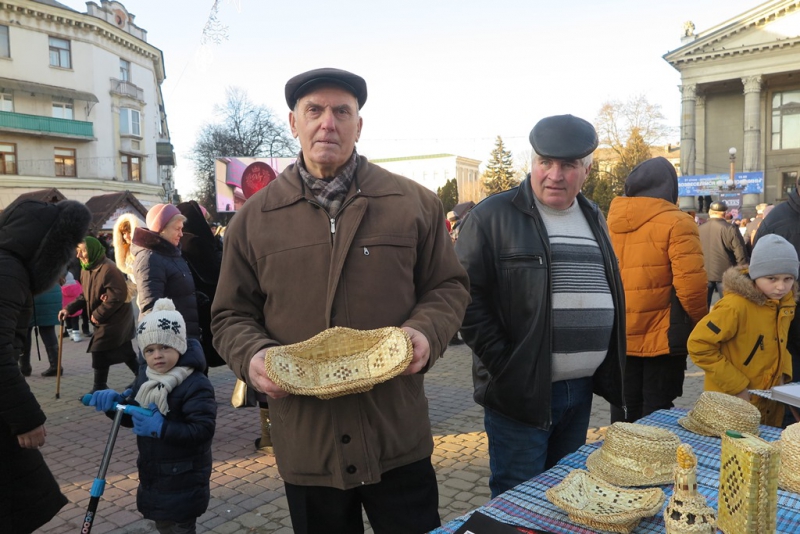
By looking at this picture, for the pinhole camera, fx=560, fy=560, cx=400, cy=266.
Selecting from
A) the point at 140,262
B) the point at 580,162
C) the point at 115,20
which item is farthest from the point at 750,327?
the point at 115,20

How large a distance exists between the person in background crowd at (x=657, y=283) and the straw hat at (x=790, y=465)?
1833mm

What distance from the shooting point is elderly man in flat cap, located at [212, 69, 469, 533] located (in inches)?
74.0

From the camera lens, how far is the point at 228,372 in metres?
8.20

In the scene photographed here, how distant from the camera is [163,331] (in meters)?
3.15

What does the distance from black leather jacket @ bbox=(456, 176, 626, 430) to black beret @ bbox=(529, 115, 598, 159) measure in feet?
0.83

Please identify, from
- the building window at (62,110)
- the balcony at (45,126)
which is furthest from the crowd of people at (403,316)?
the building window at (62,110)

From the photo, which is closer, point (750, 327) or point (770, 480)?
point (770, 480)

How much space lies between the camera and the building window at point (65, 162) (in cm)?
3994

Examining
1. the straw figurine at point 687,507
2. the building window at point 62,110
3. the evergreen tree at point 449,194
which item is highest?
the building window at point 62,110

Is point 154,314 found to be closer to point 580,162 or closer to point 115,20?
point 580,162

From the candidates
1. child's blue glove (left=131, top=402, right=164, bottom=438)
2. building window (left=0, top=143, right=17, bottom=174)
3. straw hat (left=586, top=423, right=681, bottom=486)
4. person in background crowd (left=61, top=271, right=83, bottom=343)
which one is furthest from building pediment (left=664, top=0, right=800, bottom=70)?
child's blue glove (left=131, top=402, right=164, bottom=438)

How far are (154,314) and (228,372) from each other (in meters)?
5.24

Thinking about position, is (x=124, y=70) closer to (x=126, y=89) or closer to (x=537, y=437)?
(x=126, y=89)

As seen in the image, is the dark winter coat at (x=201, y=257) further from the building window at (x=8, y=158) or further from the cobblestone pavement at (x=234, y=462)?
the building window at (x=8, y=158)
